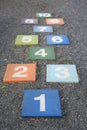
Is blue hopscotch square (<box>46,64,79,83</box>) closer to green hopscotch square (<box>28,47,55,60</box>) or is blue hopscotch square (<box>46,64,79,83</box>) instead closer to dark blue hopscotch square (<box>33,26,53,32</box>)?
green hopscotch square (<box>28,47,55,60</box>)

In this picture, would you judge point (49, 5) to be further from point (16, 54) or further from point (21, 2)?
point (16, 54)

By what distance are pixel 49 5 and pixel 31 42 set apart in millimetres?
2265

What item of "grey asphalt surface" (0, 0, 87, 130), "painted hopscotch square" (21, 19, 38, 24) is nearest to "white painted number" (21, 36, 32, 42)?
"grey asphalt surface" (0, 0, 87, 130)

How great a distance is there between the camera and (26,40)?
3.13 metres

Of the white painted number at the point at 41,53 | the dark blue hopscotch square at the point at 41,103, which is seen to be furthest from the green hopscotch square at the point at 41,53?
the dark blue hopscotch square at the point at 41,103

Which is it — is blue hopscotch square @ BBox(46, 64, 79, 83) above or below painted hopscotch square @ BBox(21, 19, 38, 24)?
above

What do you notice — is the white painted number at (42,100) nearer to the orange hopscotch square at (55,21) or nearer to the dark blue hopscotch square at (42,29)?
the dark blue hopscotch square at (42,29)

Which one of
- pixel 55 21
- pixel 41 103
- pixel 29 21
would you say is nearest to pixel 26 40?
pixel 29 21

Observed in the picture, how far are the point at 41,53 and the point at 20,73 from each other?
573 mm

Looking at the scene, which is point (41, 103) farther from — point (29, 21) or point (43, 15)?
point (43, 15)

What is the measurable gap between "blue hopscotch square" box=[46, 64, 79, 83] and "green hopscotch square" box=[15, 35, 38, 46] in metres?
0.73

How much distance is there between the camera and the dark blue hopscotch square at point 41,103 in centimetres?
179

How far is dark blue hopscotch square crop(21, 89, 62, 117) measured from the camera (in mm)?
1789

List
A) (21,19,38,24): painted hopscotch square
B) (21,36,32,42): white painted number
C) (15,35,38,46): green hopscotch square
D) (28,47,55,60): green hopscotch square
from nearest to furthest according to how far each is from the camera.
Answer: (28,47,55,60): green hopscotch square, (15,35,38,46): green hopscotch square, (21,36,32,42): white painted number, (21,19,38,24): painted hopscotch square
